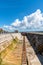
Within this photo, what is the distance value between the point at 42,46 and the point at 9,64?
6.84 meters

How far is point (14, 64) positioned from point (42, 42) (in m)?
6.56

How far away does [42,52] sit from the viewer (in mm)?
12594

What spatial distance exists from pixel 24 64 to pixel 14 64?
18.4 inches

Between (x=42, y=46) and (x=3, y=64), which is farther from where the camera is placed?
(x=42, y=46)

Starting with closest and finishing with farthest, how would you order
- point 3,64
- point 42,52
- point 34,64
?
1. point 34,64
2. point 3,64
3. point 42,52

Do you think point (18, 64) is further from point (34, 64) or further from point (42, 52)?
point (42, 52)

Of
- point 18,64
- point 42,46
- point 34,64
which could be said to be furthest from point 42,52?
point 34,64

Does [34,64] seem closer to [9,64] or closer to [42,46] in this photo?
[9,64]

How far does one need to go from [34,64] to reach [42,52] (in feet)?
23.8

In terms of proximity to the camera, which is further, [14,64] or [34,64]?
[14,64]

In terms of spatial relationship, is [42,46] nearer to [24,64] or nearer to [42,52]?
[42,52]

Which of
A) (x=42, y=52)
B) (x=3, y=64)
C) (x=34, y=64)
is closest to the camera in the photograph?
(x=34, y=64)

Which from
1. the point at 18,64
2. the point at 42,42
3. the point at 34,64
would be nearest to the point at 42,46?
the point at 42,42

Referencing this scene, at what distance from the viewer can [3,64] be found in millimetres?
6691
